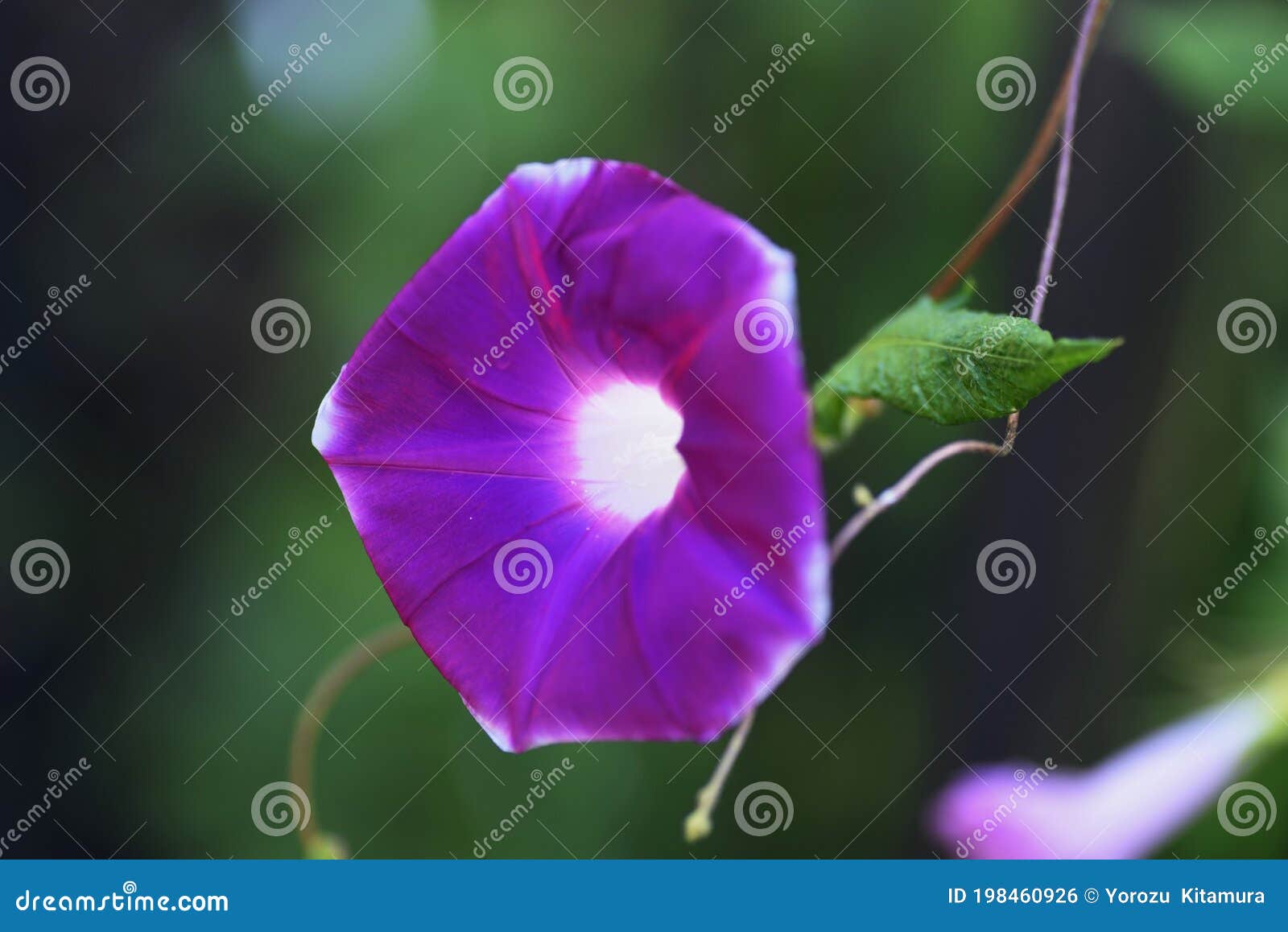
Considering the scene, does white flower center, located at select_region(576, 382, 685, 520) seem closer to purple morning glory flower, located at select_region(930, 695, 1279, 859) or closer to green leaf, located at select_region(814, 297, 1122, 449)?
green leaf, located at select_region(814, 297, 1122, 449)

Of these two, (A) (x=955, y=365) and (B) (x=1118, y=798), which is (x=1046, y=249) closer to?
(A) (x=955, y=365)

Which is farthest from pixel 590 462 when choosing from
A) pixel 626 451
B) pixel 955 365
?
pixel 955 365

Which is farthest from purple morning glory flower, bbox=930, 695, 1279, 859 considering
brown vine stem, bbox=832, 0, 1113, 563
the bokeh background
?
brown vine stem, bbox=832, 0, 1113, 563

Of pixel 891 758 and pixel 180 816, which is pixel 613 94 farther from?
pixel 180 816

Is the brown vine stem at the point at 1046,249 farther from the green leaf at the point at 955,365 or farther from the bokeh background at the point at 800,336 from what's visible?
the bokeh background at the point at 800,336

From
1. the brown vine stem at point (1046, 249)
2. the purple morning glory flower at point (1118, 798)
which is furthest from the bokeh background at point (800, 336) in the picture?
the brown vine stem at point (1046, 249)
